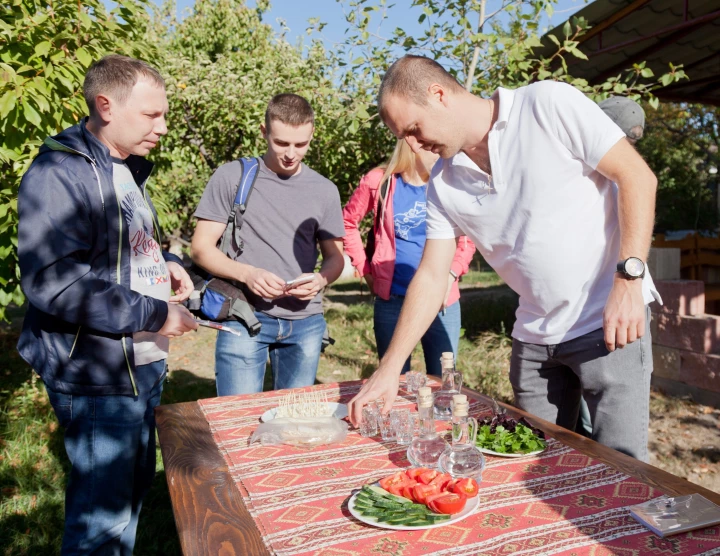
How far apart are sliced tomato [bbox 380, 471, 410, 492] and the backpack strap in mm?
1911

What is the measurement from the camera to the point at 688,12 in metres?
5.35

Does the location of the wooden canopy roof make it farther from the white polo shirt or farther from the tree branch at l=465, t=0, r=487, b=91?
the white polo shirt

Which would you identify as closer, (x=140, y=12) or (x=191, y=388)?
(x=140, y=12)

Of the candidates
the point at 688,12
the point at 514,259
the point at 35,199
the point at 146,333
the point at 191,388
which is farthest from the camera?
the point at 191,388

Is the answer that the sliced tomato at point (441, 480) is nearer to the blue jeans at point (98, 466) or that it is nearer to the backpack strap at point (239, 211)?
the blue jeans at point (98, 466)

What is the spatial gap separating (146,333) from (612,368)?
67.5 inches

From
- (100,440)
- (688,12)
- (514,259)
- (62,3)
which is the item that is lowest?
(100,440)

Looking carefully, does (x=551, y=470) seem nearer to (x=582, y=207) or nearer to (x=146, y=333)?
(x=582, y=207)

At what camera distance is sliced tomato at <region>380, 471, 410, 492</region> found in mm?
1604

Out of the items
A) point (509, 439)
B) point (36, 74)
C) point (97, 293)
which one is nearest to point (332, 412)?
point (509, 439)

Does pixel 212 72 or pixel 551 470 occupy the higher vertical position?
pixel 212 72

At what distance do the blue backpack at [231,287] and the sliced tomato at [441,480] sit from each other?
1.75 meters

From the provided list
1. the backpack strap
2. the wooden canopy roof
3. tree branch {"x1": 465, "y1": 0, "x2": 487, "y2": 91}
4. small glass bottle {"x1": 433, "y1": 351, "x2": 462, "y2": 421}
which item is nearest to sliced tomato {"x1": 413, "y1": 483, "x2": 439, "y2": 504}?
small glass bottle {"x1": 433, "y1": 351, "x2": 462, "y2": 421}

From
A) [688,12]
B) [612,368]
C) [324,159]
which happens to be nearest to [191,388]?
[324,159]
